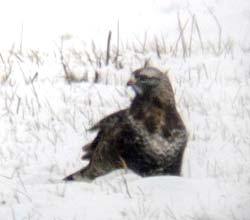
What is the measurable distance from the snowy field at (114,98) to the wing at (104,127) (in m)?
0.21

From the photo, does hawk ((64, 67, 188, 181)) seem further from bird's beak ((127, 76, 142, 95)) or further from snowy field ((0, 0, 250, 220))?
snowy field ((0, 0, 250, 220))

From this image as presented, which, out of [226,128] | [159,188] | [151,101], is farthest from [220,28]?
[159,188]

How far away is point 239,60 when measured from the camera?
9938mm

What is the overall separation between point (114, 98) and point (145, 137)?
2080 mm

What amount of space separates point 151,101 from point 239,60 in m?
2.79

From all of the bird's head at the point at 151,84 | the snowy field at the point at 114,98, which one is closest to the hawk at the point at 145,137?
the bird's head at the point at 151,84

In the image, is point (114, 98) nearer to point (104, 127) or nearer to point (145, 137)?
point (104, 127)

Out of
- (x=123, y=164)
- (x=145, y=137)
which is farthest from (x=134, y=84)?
(x=123, y=164)

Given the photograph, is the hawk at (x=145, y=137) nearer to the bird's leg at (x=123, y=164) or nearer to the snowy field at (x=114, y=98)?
the bird's leg at (x=123, y=164)

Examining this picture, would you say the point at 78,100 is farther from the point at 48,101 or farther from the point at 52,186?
the point at 52,186

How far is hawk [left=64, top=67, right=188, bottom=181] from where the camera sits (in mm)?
7094

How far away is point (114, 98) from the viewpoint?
30.0ft

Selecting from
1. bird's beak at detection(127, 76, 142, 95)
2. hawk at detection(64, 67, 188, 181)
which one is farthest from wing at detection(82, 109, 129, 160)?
bird's beak at detection(127, 76, 142, 95)

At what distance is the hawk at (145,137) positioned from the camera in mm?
7094
